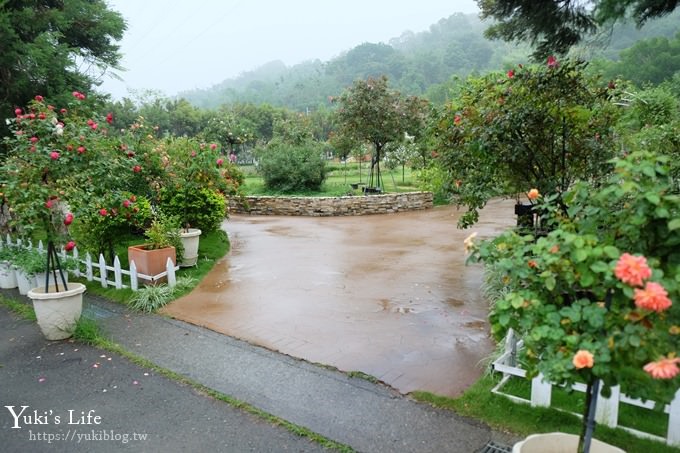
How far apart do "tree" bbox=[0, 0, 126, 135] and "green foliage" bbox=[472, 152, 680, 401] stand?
7.70m

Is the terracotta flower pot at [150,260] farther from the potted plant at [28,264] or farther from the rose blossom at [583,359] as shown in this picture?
the rose blossom at [583,359]

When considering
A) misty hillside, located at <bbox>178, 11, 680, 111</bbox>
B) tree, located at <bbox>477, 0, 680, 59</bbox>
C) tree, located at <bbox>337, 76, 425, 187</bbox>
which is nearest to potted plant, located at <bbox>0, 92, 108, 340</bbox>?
tree, located at <bbox>477, 0, 680, 59</bbox>

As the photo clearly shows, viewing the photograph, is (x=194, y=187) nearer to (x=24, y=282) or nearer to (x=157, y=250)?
(x=157, y=250)

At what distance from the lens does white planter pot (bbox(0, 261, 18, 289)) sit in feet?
22.4

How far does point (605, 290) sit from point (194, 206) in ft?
23.0

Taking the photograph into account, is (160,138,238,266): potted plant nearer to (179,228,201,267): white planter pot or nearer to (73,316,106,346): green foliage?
(179,228,201,267): white planter pot

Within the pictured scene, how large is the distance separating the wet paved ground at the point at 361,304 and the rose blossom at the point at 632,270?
6.89 ft

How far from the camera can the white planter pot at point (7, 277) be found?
22.4 feet

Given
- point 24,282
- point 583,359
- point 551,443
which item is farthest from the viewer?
point 24,282

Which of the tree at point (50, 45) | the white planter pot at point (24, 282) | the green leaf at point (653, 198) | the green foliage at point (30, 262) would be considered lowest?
the white planter pot at point (24, 282)

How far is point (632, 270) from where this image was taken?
5.21 feet

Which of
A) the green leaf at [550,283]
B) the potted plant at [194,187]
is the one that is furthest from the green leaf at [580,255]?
the potted plant at [194,187]

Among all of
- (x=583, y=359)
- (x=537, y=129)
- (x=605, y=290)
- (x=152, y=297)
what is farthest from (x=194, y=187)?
(x=583, y=359)

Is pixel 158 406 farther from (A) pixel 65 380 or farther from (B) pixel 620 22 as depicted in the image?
(B) pixel 620 22
